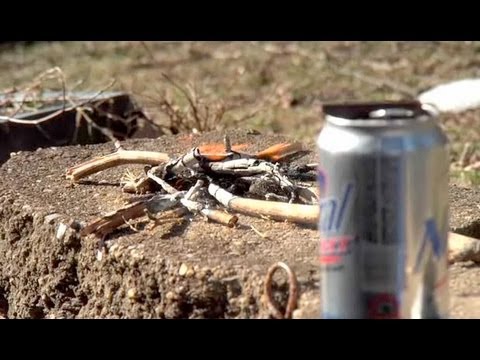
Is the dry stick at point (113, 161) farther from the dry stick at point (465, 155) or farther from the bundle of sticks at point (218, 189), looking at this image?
the dry stick at point (465, 155)

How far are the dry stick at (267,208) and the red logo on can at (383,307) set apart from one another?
0.89 meters

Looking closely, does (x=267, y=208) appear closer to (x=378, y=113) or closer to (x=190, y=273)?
(x=190, y=273)

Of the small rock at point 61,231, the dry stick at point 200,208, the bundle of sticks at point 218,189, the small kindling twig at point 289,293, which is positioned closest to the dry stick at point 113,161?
the bundle of sticks at point 218,189

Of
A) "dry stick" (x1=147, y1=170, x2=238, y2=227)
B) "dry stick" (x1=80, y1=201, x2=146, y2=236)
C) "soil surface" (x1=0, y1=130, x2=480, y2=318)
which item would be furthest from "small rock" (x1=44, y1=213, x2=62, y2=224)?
"dry stick" (x1=147, y1=170, x2=238, y2=227)

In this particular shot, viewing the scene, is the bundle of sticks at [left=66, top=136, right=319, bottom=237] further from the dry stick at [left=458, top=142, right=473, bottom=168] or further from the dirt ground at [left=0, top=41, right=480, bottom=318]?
the dry stick at [left=458, top=142, right=473, bottom=168]

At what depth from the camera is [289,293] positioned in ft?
7.68

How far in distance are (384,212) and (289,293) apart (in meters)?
0.60

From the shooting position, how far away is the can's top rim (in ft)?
5.82

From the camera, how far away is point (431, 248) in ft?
6.04

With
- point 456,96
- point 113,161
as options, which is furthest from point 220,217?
point 456,96

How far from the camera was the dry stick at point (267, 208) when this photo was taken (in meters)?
2.76

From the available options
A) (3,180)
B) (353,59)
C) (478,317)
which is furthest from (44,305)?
(353,59)

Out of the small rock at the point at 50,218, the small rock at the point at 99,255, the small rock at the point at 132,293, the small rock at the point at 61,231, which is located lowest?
the small rock at the point at 132,293

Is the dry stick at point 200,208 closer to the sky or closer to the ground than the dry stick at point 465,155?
closer to the ground
